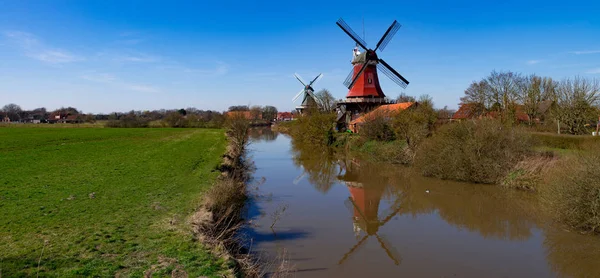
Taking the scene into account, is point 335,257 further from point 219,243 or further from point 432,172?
point 432,172

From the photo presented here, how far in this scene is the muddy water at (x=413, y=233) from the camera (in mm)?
7773

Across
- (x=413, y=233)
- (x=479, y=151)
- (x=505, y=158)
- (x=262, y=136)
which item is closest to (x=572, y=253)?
(x=413, y=233)

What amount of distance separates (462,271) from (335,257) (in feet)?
8.44

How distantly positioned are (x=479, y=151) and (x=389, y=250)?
9.37 m

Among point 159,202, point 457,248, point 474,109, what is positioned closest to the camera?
point 457,248

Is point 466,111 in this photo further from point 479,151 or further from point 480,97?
point 479,151

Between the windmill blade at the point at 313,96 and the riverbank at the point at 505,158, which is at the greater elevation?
the windmill blade at the point at 313,96

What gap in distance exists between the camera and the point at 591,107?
24734 millimetres

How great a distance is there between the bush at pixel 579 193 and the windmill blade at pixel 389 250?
14.7ft

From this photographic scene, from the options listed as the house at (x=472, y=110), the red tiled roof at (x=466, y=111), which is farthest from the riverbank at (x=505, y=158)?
the red tiled roof at (x=466, y=111)

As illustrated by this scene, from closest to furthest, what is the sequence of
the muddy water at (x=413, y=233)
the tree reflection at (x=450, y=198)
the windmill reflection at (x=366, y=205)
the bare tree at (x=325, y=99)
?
the muddy water at (x=413, y=233)
the windmill reflection at (x=366, y=205)
the tree reflection at (x=450, y=198)
the bare tree at (x=325, y=99)

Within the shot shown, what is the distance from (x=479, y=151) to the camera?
52.5 ft

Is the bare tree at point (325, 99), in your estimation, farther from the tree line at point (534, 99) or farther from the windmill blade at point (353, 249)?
the windmill blade at point (353, 249)

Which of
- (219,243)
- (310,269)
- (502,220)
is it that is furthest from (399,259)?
(502,220)
